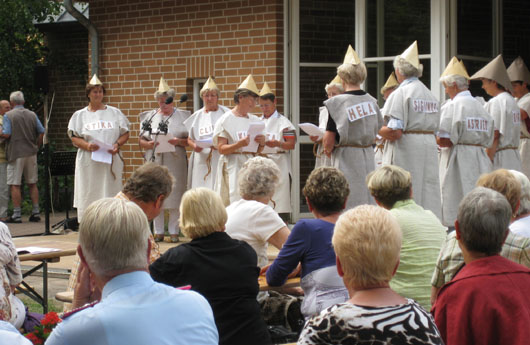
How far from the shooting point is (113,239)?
2.54 metres

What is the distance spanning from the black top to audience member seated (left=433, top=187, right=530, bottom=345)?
1.17 m

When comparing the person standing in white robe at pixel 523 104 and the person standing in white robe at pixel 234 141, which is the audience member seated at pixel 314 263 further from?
the person standing in white robe at pixel 523 104

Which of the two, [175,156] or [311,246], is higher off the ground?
[175,156]

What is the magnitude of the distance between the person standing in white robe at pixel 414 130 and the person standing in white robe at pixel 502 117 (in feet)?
3.30

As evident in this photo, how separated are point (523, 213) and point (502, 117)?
447 cm

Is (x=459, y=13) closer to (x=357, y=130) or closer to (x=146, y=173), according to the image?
(x=357, y=130)

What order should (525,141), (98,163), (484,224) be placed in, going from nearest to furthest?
(484,224) < (525,141) < (98,163)

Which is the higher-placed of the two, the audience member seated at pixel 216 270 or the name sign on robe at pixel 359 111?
the name sign on robe at pixel 359 111

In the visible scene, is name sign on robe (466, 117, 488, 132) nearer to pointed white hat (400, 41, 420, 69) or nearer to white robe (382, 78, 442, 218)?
white robe (382, 78, 442, 218)

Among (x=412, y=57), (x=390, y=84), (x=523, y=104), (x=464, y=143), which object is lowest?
(x=464, y=143)

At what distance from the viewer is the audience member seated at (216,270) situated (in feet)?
13.1


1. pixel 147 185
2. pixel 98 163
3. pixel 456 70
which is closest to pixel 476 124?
pixel 456 70

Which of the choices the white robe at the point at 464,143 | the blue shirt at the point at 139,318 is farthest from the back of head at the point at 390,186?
the white robe at the point at 464,143

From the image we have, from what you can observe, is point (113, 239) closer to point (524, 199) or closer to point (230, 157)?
point (524, 199)
